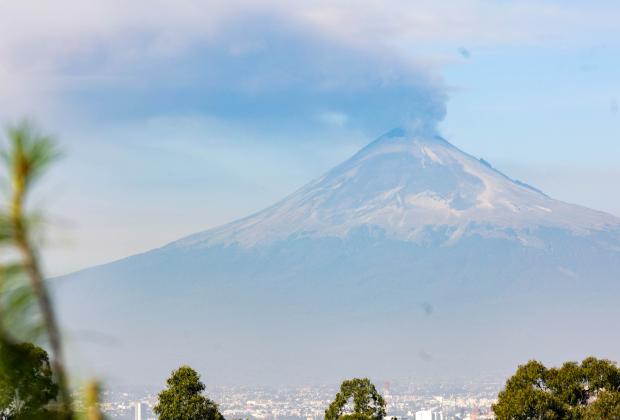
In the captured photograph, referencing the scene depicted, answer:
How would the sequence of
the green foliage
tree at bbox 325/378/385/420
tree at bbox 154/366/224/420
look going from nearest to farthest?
1. tree at bbox 154/366/224/420
2. the green foliage
3. tree at bbox 325/378/385/420

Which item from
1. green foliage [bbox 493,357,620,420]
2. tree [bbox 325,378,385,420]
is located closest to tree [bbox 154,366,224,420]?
tree [bbox 325,378,385,420]

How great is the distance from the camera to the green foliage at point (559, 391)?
5044 cm

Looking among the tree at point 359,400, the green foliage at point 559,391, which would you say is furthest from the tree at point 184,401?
the green foliage at point 559,391

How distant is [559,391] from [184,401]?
16433 mm

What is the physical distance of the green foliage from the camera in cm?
5044

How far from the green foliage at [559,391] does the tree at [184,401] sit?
40.4 feet

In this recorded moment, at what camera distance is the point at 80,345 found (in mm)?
3818

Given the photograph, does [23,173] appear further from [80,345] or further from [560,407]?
[560,407]

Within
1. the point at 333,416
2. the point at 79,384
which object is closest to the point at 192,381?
the point at 333,416

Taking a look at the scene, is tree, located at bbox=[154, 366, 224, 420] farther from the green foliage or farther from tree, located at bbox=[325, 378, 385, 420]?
the green foliage

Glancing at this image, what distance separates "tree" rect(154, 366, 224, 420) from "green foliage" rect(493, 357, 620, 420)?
1231 centimetres

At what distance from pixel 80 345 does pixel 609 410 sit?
4706 cm

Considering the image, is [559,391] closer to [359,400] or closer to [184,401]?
[359,400]

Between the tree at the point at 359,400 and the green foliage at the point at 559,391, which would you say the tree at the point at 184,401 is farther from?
the green foliage at the point at 559,391
